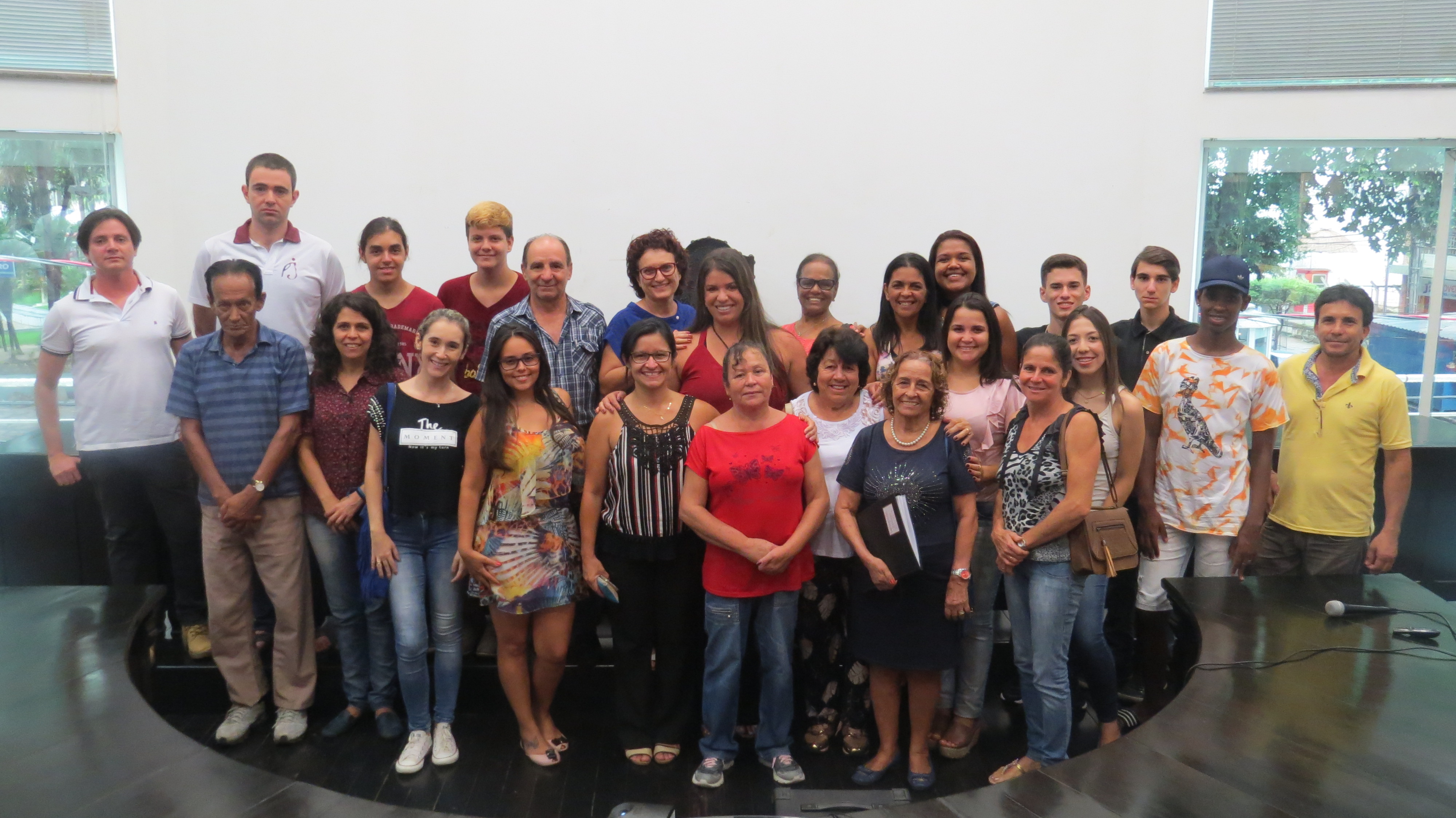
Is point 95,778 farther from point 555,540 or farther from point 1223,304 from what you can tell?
point 1223,304

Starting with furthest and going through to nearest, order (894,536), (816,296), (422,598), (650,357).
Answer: (816,296)
(422,598)
(650,357)
(894,536)

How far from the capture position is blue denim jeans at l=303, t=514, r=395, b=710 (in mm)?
3307

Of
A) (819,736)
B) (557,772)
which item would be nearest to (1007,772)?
(819,736)

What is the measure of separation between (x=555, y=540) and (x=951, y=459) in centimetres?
128

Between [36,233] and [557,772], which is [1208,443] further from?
[36,233]

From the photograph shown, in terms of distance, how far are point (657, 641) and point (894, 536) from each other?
0.91m

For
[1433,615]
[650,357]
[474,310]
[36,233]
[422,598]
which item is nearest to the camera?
[1433,615]

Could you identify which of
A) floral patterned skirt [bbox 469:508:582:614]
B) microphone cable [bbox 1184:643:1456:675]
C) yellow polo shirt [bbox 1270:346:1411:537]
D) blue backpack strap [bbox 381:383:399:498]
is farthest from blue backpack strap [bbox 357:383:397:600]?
yellow polo shirt [bbox 1270:346:1411:537]

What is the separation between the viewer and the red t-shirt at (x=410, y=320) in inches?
140

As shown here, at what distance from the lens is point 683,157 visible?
495 centimetres

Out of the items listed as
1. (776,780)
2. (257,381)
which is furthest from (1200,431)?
(257,381)

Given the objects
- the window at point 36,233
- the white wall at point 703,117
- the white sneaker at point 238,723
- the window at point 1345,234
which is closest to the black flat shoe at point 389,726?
the white sneaker at point 238,723

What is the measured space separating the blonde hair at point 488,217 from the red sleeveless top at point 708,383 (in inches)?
36.0

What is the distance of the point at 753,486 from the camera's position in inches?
115
